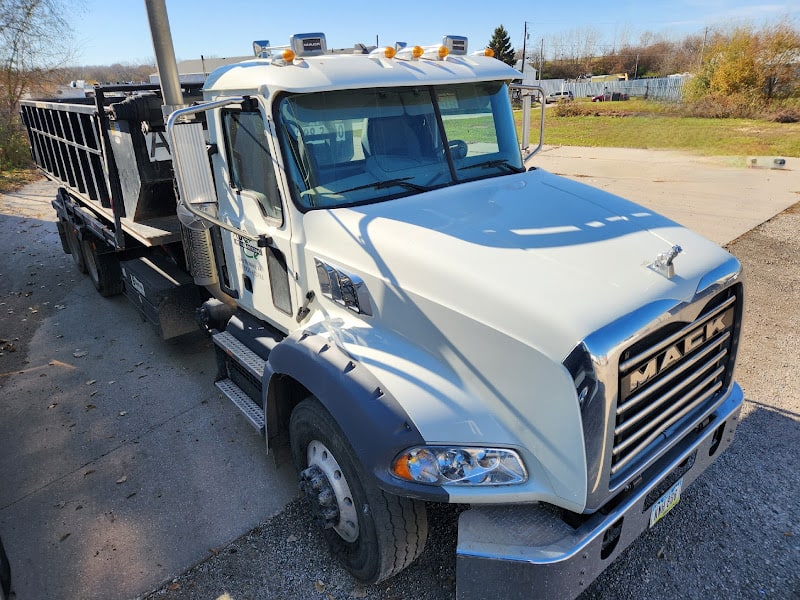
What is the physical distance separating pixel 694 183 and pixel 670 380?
537 inches

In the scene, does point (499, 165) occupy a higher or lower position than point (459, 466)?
higher

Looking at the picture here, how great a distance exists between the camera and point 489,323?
2.40m

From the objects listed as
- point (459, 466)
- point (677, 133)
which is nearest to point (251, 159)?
point (459, 466)

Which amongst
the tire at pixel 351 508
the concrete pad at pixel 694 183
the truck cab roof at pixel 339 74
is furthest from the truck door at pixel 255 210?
the concrete pad at pixel 694 183

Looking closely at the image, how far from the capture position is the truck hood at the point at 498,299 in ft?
7.43

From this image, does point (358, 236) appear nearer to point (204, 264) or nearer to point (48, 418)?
point (204, 264)

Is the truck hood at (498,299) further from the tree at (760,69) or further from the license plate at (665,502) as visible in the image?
the tree at (760,69)

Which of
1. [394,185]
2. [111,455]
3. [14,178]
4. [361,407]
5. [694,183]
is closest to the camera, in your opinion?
[361,407]

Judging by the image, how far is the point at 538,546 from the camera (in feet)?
7.46

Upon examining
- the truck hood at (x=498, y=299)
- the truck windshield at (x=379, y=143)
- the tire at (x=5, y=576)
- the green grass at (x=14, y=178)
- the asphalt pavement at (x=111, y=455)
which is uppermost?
the truck windshield at (x=379, y=143)

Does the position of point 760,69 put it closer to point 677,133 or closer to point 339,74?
point 677,133

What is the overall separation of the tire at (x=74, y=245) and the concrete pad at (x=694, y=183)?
9998 millimetres

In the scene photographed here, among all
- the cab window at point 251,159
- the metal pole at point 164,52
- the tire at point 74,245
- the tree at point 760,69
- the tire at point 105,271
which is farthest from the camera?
the tree at point 760,69

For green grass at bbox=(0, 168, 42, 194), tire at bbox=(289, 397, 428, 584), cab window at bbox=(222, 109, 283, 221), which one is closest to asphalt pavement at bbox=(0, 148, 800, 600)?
tire at bbox=(289, 397, 428, 584)
